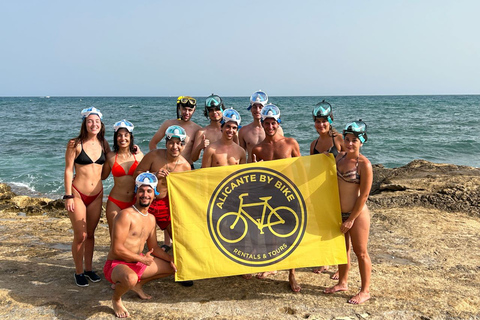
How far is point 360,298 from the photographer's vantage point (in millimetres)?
4922

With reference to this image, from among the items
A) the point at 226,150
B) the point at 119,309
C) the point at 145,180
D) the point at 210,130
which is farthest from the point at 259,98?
the point at 119,309

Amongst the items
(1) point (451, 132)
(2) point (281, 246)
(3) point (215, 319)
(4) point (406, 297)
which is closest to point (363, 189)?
(2) point (281, 246)

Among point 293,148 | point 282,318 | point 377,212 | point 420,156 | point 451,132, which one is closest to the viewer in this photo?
point 282,318

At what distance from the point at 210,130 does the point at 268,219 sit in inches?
83.8

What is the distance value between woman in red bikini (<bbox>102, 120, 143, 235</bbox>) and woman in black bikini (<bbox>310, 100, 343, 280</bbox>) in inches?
98.3

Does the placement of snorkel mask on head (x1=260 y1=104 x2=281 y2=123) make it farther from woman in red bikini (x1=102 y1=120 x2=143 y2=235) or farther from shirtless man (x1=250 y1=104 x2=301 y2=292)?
woman in red bikini (x1=102 y1=120 x2=143 y2=235)

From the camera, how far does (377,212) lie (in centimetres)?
871

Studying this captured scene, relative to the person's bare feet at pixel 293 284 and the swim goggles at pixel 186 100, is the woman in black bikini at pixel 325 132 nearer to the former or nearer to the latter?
the person's bare feet at pixel 293 284

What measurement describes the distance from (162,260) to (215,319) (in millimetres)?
1010

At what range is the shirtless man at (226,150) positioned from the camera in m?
5.58

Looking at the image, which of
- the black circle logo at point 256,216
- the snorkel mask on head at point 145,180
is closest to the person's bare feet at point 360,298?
the black circle logo at point 256,216

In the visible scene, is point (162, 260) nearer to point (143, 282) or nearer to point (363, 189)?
point (143, 282)

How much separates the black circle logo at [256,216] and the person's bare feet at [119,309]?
4.21ft

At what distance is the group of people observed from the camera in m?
4.75
